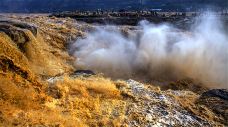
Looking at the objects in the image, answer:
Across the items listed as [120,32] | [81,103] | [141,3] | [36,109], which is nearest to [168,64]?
[120,32]

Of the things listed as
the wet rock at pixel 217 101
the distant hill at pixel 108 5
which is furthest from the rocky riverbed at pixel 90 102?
the distant hill at pixel 108 5

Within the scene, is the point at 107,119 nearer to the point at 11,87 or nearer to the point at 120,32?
the point at 11,87

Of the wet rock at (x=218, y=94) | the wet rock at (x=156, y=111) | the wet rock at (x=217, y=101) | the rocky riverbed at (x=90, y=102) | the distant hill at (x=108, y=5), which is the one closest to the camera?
the rocky riverbed at (x=90, y=102)

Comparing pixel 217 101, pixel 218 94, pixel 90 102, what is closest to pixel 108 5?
pixel 218 94

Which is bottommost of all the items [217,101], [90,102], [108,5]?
[108,5]

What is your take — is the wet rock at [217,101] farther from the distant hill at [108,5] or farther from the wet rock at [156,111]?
the distant hill at [108,5]

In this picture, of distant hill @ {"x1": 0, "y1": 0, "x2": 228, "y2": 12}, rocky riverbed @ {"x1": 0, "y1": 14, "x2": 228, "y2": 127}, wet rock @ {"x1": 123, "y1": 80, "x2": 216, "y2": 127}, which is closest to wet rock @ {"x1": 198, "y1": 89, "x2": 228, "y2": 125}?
rocky riverbed @ {"x1": 0, "y1": 14, "x2": 228, "y2": 127}

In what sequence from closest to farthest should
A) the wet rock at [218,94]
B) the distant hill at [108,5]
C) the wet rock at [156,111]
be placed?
the wet rock at [156,111] < the wet rock at [218,94] < the distant hill at [108,5]

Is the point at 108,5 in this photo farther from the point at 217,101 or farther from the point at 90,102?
the point at 90,102

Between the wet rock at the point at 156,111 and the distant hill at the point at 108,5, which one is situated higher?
the wet rock at the point at 156,111
